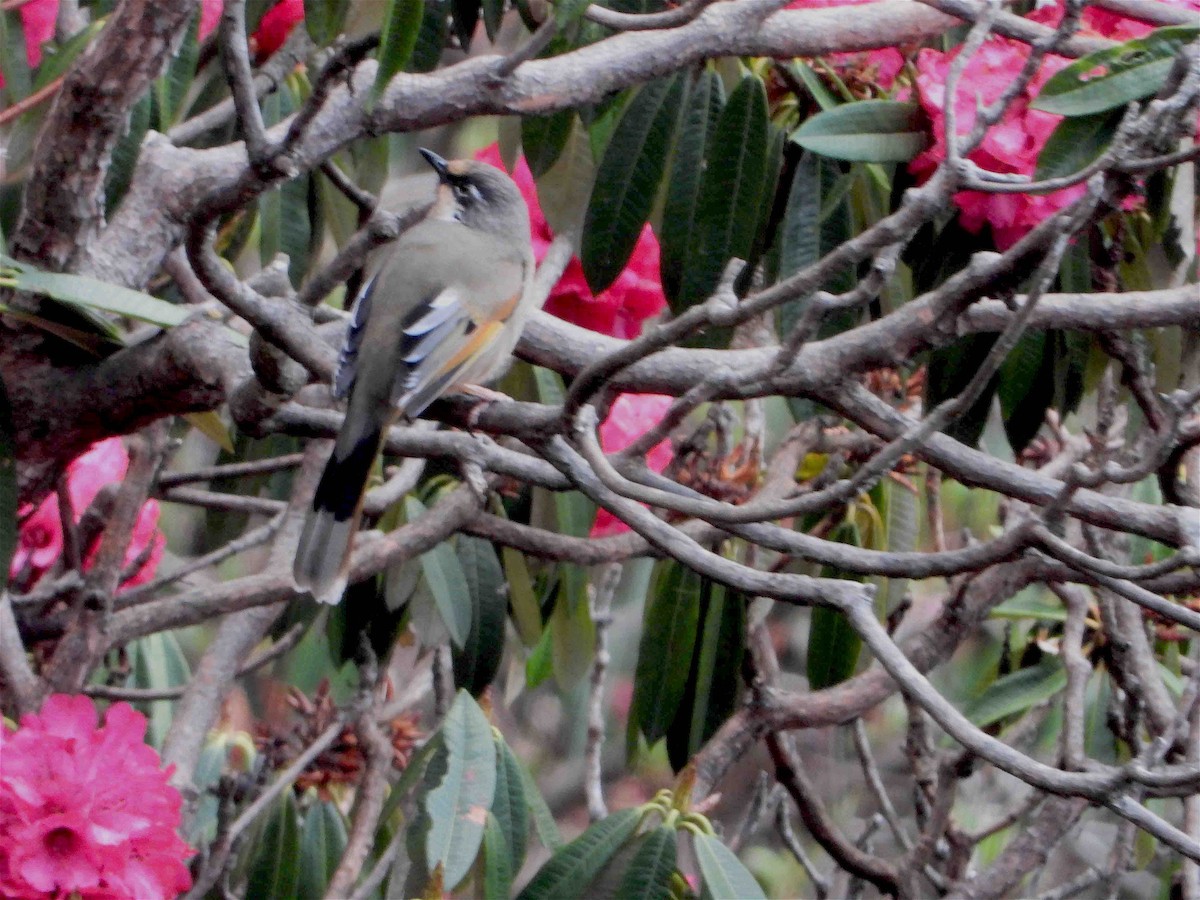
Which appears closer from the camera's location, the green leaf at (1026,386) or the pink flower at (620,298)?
the green leaf at (1026,386)

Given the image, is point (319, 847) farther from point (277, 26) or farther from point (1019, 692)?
point (277, 26)

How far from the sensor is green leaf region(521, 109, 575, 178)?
274cm

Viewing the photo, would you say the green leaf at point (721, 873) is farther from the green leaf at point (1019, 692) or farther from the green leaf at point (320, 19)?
the green leaf at point (320, 19)

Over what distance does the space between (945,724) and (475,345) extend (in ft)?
4.22

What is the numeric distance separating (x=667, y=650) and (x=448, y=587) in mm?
454

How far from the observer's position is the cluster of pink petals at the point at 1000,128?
246 cm

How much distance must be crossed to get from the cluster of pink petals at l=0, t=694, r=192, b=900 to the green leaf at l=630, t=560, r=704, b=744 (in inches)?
44.3

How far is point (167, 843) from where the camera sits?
86.4 inches

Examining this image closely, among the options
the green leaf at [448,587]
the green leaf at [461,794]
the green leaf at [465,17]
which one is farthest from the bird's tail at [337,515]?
the green leaf at [465,17]

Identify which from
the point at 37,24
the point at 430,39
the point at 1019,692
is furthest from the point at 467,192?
the point at 1019,692

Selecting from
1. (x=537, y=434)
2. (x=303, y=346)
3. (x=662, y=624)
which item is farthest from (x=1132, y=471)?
(x=662, y=624)

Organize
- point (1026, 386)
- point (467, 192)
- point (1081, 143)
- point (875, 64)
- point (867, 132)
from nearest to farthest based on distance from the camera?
point (1081, 143) → point (867, 132) → point (1026, 386) → point (875, 64) → point (467, 192)

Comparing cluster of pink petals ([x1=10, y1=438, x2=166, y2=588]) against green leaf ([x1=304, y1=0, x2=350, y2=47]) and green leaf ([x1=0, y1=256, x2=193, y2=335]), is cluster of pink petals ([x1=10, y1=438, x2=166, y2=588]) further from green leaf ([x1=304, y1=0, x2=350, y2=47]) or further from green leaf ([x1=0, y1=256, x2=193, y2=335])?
green leaf ([x1=304, y1=0, x2=350, y2=47])

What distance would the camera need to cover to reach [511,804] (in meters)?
Answer: 2.52
